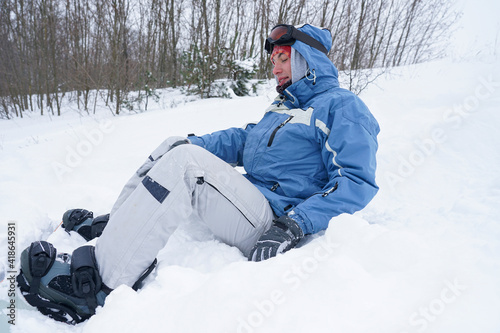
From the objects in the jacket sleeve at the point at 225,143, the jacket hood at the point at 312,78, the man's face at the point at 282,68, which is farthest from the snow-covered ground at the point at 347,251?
the man's face at the point at 282,68

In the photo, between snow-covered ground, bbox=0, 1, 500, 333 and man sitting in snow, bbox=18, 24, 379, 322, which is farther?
man sitting in snow, bbox=18, 24, 379, 322

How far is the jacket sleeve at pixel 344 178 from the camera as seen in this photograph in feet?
4.30

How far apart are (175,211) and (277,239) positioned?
18.2 inches

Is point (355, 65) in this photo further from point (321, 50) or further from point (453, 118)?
point (321, 50)

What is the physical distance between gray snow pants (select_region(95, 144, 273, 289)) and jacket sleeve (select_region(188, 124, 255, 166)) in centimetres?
48

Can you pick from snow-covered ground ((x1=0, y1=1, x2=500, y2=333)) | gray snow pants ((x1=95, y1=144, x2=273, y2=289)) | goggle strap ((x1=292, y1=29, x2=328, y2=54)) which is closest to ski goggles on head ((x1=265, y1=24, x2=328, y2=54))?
goggle strap ((x1=292, y1=29, x2=328, y2=54))

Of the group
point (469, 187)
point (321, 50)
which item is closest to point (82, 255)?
point (321, 50)

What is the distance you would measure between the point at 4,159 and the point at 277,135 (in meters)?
3.23

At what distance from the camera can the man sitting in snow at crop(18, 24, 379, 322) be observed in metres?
1.14

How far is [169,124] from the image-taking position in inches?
184

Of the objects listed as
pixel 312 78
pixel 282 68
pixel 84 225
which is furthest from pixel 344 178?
pixel 84 225

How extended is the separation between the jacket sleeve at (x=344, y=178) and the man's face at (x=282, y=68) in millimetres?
558

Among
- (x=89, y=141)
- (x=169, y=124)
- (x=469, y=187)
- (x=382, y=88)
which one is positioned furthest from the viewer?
(x=382, y=88)

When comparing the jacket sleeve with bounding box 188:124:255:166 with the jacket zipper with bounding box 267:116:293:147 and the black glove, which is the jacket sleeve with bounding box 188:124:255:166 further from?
the black glove
